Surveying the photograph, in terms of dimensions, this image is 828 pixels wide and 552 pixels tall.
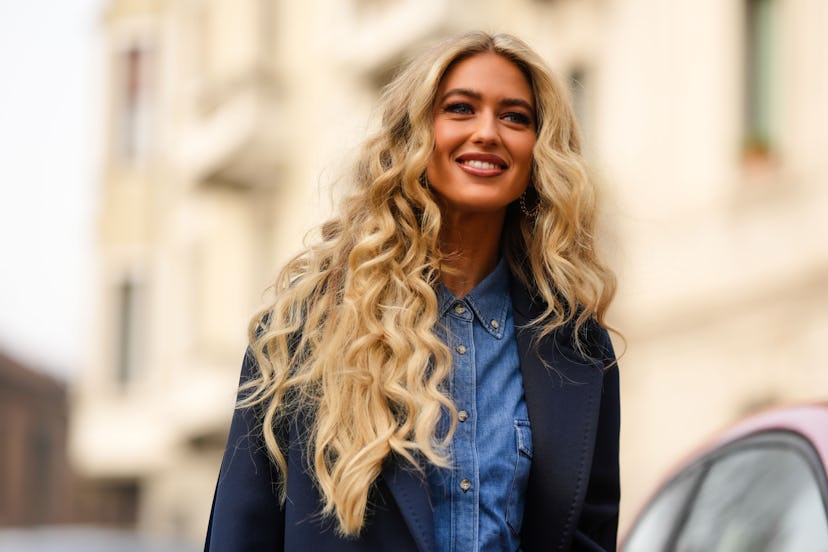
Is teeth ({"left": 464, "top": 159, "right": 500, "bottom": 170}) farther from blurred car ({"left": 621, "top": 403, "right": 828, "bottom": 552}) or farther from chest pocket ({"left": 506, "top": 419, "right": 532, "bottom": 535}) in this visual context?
blurred car ({"left": 621, "top": 403, "right": 828, "bottom": 552})

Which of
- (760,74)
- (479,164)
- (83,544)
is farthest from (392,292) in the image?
(760,74)

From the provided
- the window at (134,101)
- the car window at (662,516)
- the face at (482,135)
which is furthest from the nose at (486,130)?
the window at (134,101)

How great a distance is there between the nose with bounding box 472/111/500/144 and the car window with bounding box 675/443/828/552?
1.09 metres

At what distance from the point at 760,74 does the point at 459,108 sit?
10335 mm

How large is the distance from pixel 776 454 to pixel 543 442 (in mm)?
980

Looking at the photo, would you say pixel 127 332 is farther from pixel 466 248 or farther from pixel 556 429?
pixel 556 429

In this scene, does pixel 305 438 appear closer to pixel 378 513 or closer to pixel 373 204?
pixel 378 513

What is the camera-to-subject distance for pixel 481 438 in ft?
9.82

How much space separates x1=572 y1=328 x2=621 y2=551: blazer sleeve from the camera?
3084 millimetres

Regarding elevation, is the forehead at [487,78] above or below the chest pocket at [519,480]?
above

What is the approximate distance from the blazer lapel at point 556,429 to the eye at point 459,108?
0.44 metres

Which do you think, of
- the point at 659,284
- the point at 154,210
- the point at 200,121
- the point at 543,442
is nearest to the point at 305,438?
the point at 543,442

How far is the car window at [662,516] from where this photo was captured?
414cm

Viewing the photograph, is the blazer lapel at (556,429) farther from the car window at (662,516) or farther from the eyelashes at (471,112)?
the car window at (662,516)
